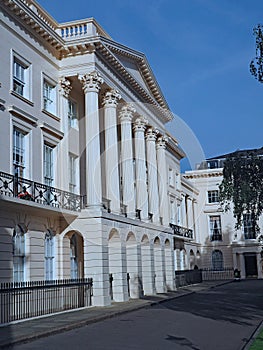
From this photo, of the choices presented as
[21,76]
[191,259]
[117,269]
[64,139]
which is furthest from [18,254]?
[191,259]

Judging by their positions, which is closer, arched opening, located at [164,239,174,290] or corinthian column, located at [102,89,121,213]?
corinthian column, located at [102,89,121,213]

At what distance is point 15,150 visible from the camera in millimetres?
19375

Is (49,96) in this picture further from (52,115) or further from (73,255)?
(73,255)

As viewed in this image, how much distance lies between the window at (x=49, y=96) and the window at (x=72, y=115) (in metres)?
1.59

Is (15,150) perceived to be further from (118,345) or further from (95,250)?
(118,345)

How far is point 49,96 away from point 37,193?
5001 mm

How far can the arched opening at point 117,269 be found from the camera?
2309 centimetres

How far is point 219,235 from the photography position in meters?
55.3

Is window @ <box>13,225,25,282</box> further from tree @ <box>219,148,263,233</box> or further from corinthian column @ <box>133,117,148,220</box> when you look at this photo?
tree @ <box>219,148,263,233</box>

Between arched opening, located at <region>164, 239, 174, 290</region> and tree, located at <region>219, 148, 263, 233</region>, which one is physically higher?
tree, located at <region>219, 148, 263, 233</region>

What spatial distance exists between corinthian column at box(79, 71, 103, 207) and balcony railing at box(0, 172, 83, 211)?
84 cm

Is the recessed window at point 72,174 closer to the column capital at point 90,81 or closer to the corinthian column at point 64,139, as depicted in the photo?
the corinthian column at point 64,139

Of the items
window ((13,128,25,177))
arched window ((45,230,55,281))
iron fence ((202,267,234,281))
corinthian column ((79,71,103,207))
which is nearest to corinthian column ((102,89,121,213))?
corinthian column ((79,71,103,207))

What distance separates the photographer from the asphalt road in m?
11.3
